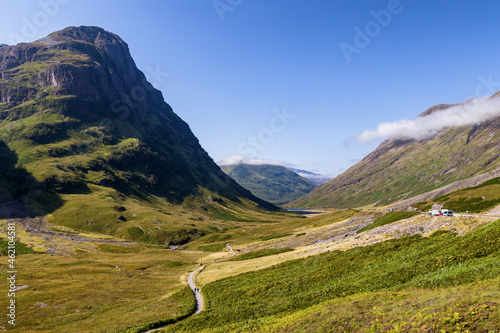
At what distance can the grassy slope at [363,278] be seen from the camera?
3212 centimetres

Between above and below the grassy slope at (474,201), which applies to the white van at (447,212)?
above

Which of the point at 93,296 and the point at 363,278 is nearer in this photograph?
the point at 363,278

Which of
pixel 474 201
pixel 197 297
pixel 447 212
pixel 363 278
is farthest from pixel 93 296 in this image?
pixel 474 201

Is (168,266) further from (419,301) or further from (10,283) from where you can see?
(419,301)

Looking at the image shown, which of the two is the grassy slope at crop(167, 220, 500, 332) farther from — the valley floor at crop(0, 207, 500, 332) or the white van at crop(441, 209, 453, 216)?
the white van at crop(441, 209, 453, 216)

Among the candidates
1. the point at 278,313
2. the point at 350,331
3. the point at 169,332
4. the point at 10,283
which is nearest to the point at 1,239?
the point at 10,283

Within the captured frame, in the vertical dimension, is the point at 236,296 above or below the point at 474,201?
below

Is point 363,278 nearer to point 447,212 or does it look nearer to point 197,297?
point 197,297

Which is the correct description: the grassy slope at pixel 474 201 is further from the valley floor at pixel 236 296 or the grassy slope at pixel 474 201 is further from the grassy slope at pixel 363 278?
the grassy slope at pixel 363 278

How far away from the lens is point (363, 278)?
4103cm

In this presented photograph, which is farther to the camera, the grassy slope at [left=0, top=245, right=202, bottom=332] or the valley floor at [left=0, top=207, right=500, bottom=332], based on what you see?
the grassy slope at [left=0, top=245, right=202, bottom=332]

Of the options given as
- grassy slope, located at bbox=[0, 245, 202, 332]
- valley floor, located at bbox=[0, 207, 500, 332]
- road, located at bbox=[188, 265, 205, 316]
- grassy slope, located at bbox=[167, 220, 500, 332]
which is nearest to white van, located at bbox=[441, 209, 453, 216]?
valley floor, located at bbox=[0, 207, 500, 332]

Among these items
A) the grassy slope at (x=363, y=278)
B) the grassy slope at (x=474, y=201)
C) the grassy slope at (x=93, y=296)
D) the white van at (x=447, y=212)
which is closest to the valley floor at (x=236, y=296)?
the grassy slope at (x=93, y=296)

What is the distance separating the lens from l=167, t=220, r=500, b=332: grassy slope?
1265 inches
